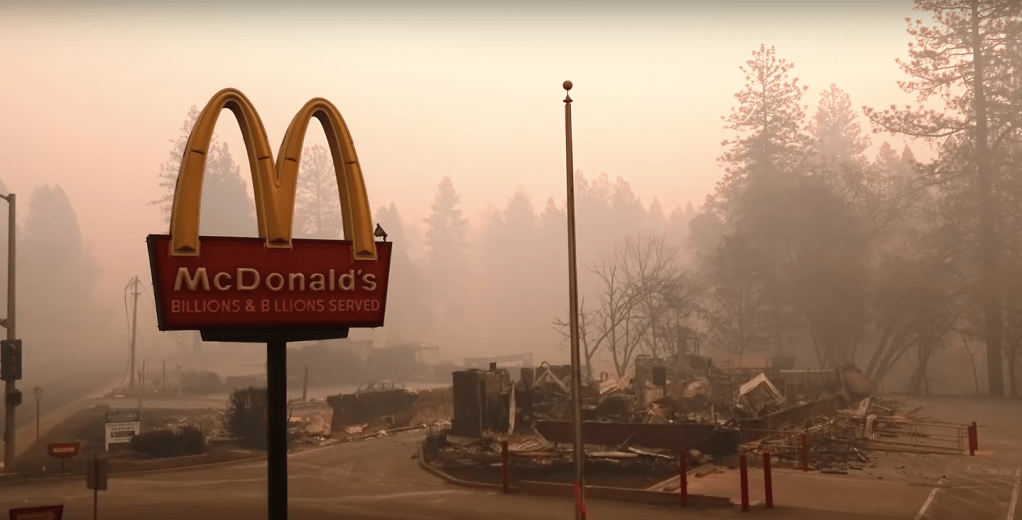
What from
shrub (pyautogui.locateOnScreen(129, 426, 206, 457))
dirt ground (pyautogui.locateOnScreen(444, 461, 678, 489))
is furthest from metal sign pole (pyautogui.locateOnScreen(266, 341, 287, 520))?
shrub (pyautogui.locateOnScreen(129, 426, 206, 457))

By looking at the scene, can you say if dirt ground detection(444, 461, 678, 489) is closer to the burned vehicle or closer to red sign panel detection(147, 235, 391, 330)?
the burned vehicle

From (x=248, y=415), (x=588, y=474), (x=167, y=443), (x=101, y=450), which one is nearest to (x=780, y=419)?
(x=588, y=474)

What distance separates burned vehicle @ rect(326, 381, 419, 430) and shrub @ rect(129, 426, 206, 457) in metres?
5.25

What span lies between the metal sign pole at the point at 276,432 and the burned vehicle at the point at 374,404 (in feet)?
70.7

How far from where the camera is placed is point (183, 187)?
10570 millimetres

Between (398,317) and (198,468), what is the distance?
1105 centimetres

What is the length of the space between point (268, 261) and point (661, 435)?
1635 cm

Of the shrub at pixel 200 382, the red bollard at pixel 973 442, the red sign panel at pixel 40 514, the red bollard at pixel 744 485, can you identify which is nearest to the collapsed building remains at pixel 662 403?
the red bollard at pixel 744 485

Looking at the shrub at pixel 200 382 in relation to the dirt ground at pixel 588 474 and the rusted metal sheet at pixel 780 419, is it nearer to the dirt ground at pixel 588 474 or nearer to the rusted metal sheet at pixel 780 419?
the dirt ground at pixel 588 474

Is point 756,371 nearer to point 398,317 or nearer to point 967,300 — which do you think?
point 967,300

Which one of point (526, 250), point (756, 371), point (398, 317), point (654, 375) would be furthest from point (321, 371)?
point (756, 371)

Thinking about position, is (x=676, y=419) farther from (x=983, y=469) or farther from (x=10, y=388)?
(x=10, y=388)

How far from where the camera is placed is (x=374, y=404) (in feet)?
112

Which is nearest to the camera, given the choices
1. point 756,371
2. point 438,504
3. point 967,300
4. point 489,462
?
point 438,504
